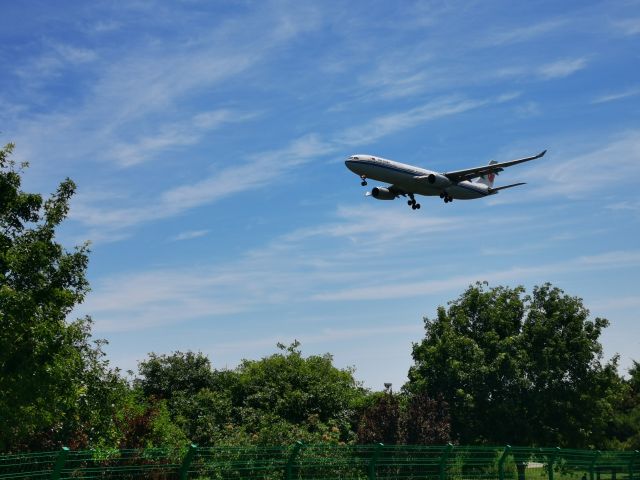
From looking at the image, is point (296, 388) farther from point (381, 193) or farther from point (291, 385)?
point (381, 193)

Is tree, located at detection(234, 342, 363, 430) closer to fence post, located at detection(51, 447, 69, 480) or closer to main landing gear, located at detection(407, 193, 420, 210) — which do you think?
main landing gear, located at detection(407, 193, 420, 210)

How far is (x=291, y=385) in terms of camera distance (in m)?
52.2

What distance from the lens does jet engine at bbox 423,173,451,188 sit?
53781mm

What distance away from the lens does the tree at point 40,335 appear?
26.8 metres

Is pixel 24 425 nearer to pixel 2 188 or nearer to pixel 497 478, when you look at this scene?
pixel 2 188

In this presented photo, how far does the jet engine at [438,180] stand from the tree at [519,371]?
12372 millimetres

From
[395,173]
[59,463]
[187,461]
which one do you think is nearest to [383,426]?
[395,173]

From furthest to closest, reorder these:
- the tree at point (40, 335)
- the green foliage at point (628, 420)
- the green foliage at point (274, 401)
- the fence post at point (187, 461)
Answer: the green foliage at point (628, 420) → the green foliage at point (274, 401) → the tree at point (40, 335) → the fence post at point (187, 461)

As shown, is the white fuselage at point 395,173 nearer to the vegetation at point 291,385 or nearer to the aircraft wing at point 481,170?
the aircraft wing at point 481,170

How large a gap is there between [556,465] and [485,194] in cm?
4530

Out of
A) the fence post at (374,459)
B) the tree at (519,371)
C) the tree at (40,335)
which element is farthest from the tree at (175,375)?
the fence post at (374,459)

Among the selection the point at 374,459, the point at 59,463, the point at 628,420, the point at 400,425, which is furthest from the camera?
the point at 628,420

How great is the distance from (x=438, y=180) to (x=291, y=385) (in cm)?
1613

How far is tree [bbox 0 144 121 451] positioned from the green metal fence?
416cm
